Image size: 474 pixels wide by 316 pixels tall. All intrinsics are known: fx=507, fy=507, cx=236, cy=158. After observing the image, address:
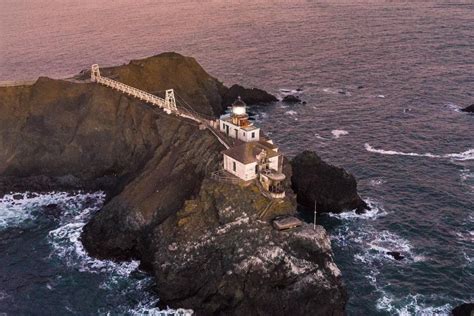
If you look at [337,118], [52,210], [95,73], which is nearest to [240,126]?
[52,210]

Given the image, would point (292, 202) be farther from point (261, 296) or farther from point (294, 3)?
point (294, 3)

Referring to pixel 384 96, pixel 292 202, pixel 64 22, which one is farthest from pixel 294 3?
pixel 292 202

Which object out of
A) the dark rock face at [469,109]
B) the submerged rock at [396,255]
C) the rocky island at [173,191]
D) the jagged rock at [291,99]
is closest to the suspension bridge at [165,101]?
the rocky island at [173,191]

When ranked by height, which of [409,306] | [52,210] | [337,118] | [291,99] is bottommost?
[409,306]

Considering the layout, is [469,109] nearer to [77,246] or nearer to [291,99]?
[291,99]

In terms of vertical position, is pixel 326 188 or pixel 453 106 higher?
pixel 453 106

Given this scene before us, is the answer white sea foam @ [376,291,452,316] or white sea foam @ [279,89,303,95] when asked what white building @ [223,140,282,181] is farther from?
white sea foam @ [279,89,303,95]
